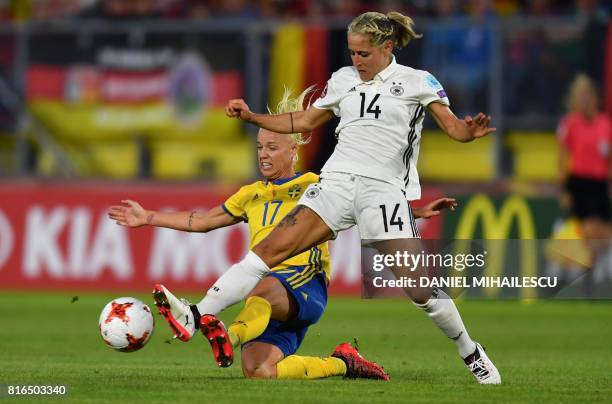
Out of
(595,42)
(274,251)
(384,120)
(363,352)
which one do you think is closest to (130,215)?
(274,251)

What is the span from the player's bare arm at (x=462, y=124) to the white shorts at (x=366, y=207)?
507 mm

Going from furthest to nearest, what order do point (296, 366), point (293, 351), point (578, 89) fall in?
point (578, 89)
point (293, 351)
point (296, 366)

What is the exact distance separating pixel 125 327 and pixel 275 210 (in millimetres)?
1360

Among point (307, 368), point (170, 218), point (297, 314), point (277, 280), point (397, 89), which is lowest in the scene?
point (307, 368)

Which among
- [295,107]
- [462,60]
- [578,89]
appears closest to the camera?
[295,107]

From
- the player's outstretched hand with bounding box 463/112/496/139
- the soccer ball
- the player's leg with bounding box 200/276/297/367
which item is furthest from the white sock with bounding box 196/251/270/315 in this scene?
the player's outstretched hand with bounding box 463/112/496/139

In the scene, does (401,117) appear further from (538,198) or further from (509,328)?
(538,198)

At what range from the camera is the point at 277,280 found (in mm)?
8578

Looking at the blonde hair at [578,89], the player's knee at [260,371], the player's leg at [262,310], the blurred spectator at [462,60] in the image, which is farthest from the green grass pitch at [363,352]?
the blurred spectator at [462,60]

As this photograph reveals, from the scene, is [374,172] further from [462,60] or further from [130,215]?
[462,60]

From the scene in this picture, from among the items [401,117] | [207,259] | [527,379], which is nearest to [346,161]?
[401,117]

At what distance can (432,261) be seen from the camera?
8.25m

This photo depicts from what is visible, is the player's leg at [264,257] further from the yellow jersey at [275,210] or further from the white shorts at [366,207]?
the yellow jersey at [275,210]

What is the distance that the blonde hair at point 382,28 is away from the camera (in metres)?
7.99
